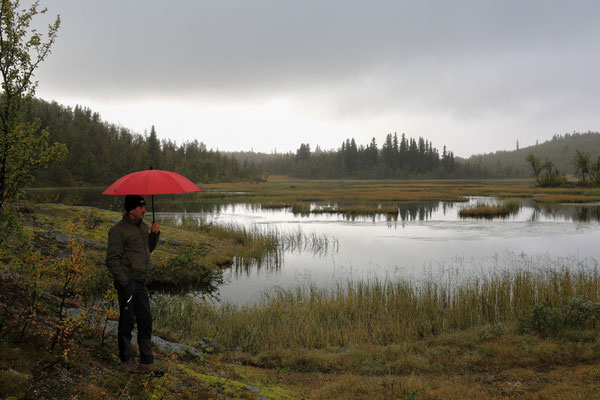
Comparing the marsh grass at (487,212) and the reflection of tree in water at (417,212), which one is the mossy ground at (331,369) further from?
the marsh grass at (487,212)

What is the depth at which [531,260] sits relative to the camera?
58.7 ft

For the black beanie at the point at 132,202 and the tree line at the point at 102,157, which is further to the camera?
the tree line at the point at 102,157

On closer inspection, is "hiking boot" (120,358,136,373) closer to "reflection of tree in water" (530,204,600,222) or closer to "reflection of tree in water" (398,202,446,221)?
"reflection of tree in water" (398,202,446,221)

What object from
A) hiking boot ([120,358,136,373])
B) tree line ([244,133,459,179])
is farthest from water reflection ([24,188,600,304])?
tree line ([244,133,459,179])

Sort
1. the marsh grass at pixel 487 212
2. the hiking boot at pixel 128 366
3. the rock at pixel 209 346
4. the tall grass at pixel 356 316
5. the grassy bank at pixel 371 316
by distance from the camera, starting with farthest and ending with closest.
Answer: the marsh grass at pixel 487 212 < the tall grass at pixel 356 316 < the grassy bank at pixel 371 316 < the rock at pixel 209 346 < the hiking boot at pixel 128 366

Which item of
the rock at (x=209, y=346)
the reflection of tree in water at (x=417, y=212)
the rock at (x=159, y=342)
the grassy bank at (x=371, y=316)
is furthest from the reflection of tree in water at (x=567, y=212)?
the rock at (x=159, y=342)

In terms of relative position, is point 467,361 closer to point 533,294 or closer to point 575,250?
point 533,294

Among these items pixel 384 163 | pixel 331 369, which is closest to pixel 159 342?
pixel 331 369

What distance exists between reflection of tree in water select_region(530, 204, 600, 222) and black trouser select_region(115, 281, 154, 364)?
119ft

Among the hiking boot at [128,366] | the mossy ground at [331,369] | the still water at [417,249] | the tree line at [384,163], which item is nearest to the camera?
the mossy ground at [331,369]

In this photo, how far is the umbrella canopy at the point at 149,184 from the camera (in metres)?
5.12

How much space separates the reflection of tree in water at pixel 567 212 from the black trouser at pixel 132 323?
36.4m

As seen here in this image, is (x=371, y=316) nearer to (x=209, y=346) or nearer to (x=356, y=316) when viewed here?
(x=356, y=316)

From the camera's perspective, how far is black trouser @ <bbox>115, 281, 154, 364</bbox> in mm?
5113
